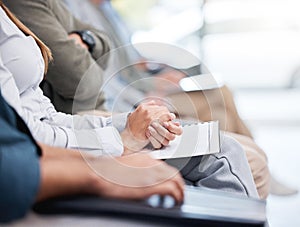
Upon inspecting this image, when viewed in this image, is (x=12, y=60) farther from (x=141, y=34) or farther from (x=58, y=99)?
(x=141, y=34)

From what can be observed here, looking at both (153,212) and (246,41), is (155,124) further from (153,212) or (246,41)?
(246,41)

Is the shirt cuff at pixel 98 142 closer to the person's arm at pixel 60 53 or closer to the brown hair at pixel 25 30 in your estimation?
the brown hair at pixel 25 30

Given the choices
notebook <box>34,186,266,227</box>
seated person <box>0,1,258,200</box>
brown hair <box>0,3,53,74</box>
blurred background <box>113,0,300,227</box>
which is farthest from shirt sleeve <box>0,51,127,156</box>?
blurred background <box>113,0,300,227</box>

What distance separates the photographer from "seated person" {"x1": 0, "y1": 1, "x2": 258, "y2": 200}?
106 cm

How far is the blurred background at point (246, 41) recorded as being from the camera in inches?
137

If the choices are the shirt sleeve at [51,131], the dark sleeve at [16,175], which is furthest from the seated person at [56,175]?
the shirt sleeve at [51,131]

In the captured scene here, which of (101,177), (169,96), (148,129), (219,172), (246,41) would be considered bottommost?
(246,41)

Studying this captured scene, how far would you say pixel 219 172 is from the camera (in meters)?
1.17

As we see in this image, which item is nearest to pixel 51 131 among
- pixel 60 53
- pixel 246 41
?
pixel 60 53

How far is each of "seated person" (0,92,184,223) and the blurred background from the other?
2.53 m

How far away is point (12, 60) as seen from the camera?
1.06 metres

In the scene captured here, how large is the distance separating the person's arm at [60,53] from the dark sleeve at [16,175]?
0.85 metres

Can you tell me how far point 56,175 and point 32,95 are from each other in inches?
18.1

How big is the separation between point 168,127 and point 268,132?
7.30 feet
